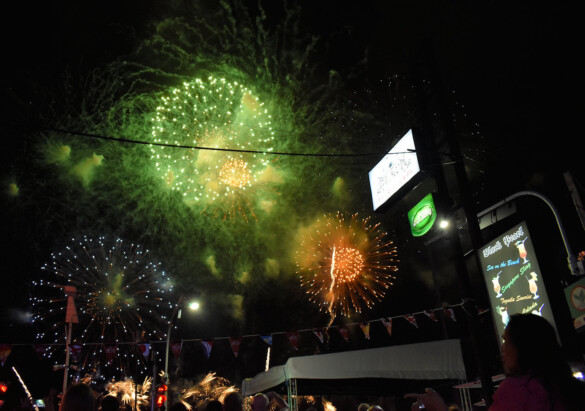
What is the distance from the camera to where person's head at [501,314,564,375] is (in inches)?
94.3

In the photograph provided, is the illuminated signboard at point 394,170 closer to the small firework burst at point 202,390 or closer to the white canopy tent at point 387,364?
the white canopy tent at point 387,364

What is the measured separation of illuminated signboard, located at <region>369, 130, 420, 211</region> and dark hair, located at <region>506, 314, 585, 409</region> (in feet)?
23.7

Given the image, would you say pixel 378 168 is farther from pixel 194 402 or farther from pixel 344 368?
pixel 194 402

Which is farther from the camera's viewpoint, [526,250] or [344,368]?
[344,368]

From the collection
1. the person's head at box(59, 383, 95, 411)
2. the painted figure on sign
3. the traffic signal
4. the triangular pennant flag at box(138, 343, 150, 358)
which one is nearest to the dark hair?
the person's head at box(59, 383, 95, 411)

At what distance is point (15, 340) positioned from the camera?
1194 inches

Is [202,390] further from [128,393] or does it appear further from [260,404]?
[260,404]

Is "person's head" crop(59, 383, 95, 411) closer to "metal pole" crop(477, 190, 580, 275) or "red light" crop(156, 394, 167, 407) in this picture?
"metal pole" crop(477, 190, 580, 275)

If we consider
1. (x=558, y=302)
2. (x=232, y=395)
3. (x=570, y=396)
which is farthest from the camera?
(x=558, y=302)

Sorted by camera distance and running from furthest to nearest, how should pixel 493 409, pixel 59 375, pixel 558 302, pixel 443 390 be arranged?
1. pixel 59 375
2. pixel 443 390
3. pixel 558 302
4. pixel 493 409

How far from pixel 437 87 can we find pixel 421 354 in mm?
6079

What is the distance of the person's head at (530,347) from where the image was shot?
240cm

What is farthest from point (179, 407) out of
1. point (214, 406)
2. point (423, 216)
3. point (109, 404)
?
point (423, 216)

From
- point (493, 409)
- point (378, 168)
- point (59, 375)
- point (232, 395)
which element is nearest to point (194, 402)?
point (59, 375)
